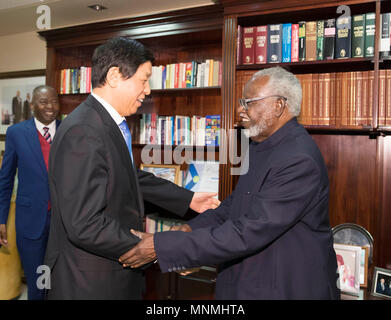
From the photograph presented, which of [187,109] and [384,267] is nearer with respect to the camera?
[384,267]

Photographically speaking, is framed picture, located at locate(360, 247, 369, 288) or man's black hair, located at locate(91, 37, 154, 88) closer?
man's black hair, located at locate(91, 37, 154, 88)

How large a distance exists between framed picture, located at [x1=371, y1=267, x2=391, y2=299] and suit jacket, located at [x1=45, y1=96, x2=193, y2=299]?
5.71 feet

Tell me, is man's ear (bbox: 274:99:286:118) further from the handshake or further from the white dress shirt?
the white dress shirt

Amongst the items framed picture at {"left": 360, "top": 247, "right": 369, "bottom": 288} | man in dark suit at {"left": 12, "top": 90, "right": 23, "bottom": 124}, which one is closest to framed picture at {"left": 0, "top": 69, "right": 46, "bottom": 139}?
man in dark suit at {"left": 12, "top": 90, "right": 23, "bottom": 124}

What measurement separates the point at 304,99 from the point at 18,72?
11.1 ft

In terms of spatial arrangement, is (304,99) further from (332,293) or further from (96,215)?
(96,215)

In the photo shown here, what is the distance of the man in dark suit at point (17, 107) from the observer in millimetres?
4270

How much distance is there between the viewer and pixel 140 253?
1.51 metres

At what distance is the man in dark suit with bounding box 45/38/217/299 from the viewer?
1.38 metres

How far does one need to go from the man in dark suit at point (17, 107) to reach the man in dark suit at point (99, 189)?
3.13 m

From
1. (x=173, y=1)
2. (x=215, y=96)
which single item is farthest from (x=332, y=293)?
(x=173, y=1)

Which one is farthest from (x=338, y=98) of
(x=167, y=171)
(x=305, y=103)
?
(x=167, y=171)

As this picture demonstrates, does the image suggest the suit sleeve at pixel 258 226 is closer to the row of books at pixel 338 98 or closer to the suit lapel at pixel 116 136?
the suit lapel at pixel 116 136

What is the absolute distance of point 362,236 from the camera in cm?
264
